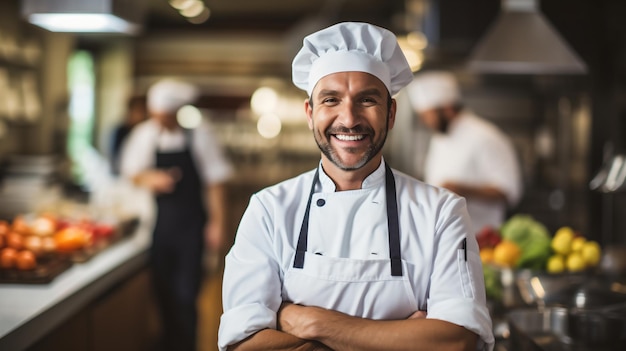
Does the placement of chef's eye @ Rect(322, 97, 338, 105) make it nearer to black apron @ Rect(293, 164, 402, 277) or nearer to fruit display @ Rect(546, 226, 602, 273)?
black apron @ Rect(293, 164, 402, 277)

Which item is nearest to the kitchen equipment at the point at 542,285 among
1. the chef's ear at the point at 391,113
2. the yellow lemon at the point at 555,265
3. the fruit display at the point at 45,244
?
the yellow lemon at the point at 555,265

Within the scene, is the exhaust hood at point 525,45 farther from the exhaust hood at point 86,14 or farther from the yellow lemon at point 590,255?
the exhaust hood at point 86,14

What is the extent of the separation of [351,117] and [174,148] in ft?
10.1

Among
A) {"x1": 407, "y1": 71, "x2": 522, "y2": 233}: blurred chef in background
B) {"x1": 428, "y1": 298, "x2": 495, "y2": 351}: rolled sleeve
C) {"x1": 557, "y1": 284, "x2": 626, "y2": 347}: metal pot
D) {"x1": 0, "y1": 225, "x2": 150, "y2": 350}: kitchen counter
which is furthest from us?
{"x1": 407, "y1": 71, "x2": 522, "y2": 233}: blurred chef in background

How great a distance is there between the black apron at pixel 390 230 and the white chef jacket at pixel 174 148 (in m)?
2.91

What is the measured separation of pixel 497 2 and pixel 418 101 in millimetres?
1005

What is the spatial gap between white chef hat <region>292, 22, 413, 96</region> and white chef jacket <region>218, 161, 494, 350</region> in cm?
26

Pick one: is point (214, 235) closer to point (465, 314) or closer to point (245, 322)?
point (245, 322)

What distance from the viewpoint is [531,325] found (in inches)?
94.3

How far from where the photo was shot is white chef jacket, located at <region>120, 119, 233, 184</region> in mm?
4699

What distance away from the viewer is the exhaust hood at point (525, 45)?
3.38 meters

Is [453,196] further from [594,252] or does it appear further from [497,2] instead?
[497,2]

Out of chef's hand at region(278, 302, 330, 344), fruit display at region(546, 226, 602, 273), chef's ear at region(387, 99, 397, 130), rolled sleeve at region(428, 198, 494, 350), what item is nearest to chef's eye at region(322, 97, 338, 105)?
chef's ear at region(387, 99, 397, 130)

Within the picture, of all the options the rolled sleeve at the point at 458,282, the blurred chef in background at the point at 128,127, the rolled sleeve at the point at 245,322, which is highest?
the blurred chef in background at the point at 128,127
